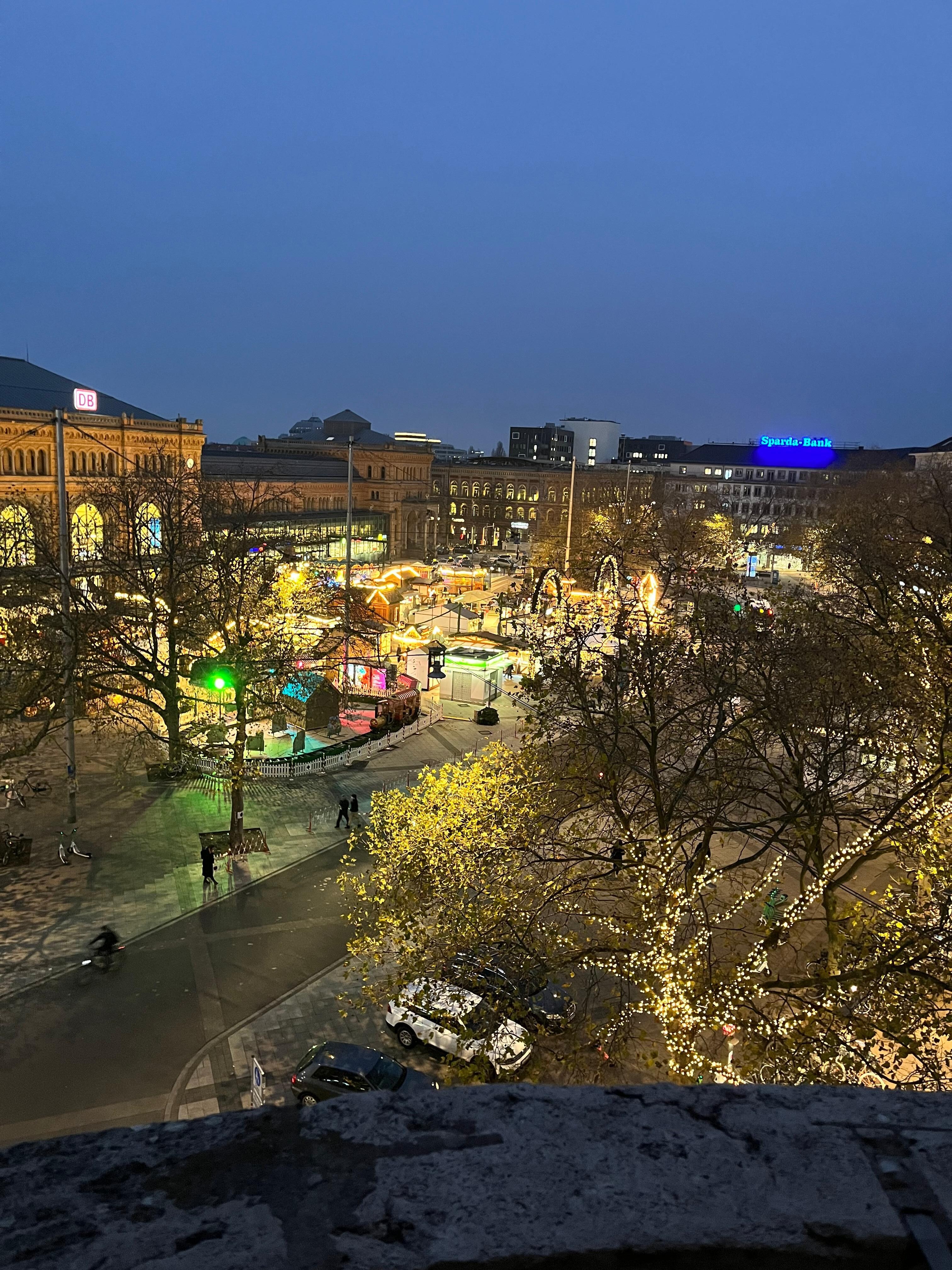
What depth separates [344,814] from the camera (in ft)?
77.2

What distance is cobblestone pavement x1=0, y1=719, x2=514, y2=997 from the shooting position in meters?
17.5

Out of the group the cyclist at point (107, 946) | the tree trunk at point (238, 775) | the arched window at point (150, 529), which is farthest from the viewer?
the arched window at point (150, 529)

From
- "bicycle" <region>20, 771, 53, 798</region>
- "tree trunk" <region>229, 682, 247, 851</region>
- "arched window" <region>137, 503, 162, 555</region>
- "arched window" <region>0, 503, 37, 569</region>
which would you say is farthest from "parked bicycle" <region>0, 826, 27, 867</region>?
"arched window" <region>137, 503, 162, 555</region>

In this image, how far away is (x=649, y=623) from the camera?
15.7m

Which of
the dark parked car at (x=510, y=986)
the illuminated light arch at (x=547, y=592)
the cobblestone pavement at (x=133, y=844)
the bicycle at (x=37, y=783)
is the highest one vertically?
the illuminated light arch at (x=547, y=592)

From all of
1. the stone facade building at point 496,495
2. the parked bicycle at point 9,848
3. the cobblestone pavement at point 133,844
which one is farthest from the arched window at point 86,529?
the stone facade building at point 496,495

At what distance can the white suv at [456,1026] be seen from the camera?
10.5 m

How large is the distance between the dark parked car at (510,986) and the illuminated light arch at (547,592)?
71.2 ft

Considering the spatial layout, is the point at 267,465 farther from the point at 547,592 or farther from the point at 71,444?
the point at 547,592

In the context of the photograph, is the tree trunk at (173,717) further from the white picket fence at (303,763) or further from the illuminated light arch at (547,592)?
the illuminated light arch at (547,592)

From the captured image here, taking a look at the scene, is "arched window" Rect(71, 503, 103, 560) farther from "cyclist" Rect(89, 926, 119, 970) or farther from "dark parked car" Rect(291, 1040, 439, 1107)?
"dark parked car" Rect(291, 1040, 439, 1107)

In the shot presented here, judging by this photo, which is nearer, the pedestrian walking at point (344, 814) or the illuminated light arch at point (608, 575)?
the pedestrian walking at point (344, 814)

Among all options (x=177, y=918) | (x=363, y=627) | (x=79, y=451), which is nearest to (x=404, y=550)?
(x=79, y=451)

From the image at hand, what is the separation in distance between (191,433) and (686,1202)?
69750mm
